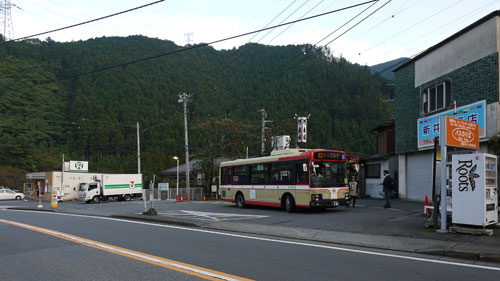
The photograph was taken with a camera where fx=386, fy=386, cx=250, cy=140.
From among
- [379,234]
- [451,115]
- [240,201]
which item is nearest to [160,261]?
[379,234]

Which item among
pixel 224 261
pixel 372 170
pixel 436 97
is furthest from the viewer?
pixel 372 170

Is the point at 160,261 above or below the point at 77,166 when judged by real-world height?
below

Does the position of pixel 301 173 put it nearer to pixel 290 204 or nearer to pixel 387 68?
pixel 290 204

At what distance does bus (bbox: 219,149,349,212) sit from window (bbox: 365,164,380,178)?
13.7 meters

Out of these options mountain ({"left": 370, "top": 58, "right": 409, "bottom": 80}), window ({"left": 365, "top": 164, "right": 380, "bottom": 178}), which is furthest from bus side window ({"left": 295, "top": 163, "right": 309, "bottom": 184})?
window ({"left": 365, "top": 164, "right": 380, "bottom": 178})

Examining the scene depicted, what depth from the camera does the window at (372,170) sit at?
30.5 metres

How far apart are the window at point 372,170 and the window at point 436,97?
8.15m

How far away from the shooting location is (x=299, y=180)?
17531 millimetres

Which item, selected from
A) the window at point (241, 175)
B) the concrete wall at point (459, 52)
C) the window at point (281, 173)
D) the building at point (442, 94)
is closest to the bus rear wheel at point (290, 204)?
the window at point (281, 173)

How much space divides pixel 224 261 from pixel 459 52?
60.6 feet

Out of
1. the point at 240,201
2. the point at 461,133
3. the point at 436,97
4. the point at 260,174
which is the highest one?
the point at 436,97

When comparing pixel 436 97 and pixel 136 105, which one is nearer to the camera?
pixel 436 97

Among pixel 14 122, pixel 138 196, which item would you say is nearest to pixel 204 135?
pixel 138 196

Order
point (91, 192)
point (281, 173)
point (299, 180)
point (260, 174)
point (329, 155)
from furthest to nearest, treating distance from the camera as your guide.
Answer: point (91, 192) < point (260, 174) < point (281, 173) < point (329, 155) < point (299, 180)
